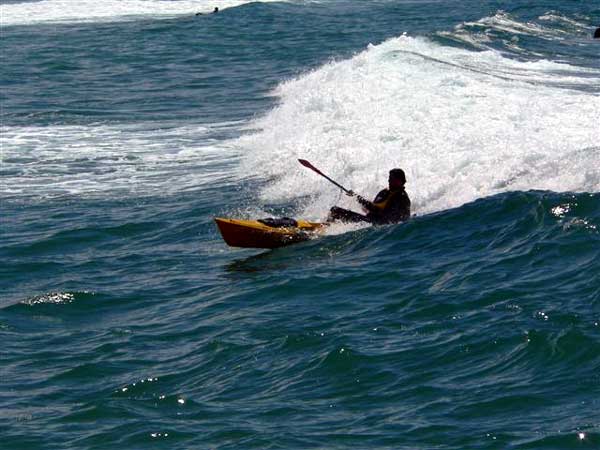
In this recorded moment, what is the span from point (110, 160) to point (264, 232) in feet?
23.9

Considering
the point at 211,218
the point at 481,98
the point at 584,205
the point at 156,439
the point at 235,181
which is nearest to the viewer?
the point at 156,439

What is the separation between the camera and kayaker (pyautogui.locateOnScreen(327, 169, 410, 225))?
14367 millimetres

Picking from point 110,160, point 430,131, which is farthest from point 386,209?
point 110,160

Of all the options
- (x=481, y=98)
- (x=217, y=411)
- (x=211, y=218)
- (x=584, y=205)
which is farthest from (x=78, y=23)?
(x=217, y=411)

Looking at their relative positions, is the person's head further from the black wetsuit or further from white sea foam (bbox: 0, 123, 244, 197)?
white sea foam (bbox: 0, 123, 244, 197)

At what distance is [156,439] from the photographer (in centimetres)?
859

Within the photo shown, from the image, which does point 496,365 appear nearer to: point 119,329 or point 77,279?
point 119,329

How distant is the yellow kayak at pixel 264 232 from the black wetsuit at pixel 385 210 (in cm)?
39

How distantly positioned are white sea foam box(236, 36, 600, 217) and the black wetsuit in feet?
3.54

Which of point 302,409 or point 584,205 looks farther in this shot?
point 584,205

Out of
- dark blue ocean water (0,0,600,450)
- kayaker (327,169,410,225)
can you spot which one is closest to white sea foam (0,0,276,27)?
dark blue ocean water (0,0,600,450)

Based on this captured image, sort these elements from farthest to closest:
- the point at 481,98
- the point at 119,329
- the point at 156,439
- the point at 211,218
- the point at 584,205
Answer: the point at 481,98 < the point at 211,218 < the point at 584,205 < the point at 119,329 < the point at 156,439

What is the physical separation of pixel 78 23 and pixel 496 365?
122 ft

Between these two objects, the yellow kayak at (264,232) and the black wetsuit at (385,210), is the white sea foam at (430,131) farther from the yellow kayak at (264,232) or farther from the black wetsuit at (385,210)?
the yellow kayak at (264,232)
